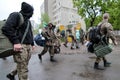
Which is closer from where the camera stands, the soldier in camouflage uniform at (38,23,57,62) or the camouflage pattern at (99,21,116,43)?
the camouflage pattern at (99,21,116,43)

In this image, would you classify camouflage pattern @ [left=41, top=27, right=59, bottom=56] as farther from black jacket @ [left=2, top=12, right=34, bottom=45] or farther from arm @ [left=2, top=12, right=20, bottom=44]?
arm @ [left=2, top=12, right=20, bottom=44]

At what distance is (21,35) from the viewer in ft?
17.1

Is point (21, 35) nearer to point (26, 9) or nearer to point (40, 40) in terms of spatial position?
point (26, 9)

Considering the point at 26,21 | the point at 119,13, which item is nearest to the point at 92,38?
the point at 26,21

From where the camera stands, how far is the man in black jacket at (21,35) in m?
4.86

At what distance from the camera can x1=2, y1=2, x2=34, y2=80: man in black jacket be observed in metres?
4.86

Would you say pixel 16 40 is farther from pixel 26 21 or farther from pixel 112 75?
pixel 112 75

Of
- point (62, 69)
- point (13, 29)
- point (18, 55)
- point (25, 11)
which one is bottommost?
point (62, 69)

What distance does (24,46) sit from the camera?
527 centimetres

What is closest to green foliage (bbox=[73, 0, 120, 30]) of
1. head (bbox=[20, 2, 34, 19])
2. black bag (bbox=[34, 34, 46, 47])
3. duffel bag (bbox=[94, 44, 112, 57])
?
black bag (bbox=[34, 34, 46, 47])

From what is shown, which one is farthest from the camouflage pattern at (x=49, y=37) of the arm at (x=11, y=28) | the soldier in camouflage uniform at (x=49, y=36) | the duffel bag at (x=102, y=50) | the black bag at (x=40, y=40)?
the arm at (x=11, y=28)

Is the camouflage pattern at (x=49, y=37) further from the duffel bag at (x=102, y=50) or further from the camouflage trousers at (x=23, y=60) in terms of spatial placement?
the camouflage trousers at (x=23, y=60)

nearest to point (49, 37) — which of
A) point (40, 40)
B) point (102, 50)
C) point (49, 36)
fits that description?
point (49, 36)

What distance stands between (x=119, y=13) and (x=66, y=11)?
74567 millimetres
